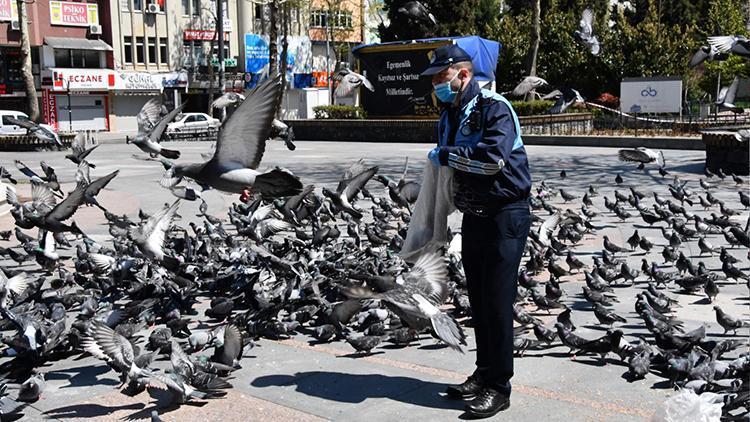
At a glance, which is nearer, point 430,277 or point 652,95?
point 430,277

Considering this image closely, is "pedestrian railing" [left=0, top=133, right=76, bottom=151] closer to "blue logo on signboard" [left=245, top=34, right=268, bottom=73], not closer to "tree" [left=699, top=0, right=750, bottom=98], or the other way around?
"blue logo on signboard" [left=245, top=34, right=268, bottom=73]

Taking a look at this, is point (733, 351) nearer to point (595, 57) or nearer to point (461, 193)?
point (461, 193)

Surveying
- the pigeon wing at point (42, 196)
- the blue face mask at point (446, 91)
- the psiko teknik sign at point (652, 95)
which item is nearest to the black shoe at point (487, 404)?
the blue face mask at point (446, 91)

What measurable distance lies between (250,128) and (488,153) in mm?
2038

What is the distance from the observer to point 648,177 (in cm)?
1712

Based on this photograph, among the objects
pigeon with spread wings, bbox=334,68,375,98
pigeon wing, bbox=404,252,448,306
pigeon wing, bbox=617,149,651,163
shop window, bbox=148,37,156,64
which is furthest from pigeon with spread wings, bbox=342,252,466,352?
shop window, bbox=148,37,156,64

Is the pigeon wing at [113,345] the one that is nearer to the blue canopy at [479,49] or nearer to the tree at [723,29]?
the blue canopy at [479,49]

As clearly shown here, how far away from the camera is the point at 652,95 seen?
97.4ft

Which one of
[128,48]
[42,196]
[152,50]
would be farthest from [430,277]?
[152,50]

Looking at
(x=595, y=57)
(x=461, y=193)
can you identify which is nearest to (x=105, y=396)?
(x=461, y=193)

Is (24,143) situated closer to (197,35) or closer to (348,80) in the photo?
(348,80)

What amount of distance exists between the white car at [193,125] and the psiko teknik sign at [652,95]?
58.5 feet

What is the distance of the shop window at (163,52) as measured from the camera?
56.7 m

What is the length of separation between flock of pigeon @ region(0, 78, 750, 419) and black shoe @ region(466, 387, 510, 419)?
1.22 ft
